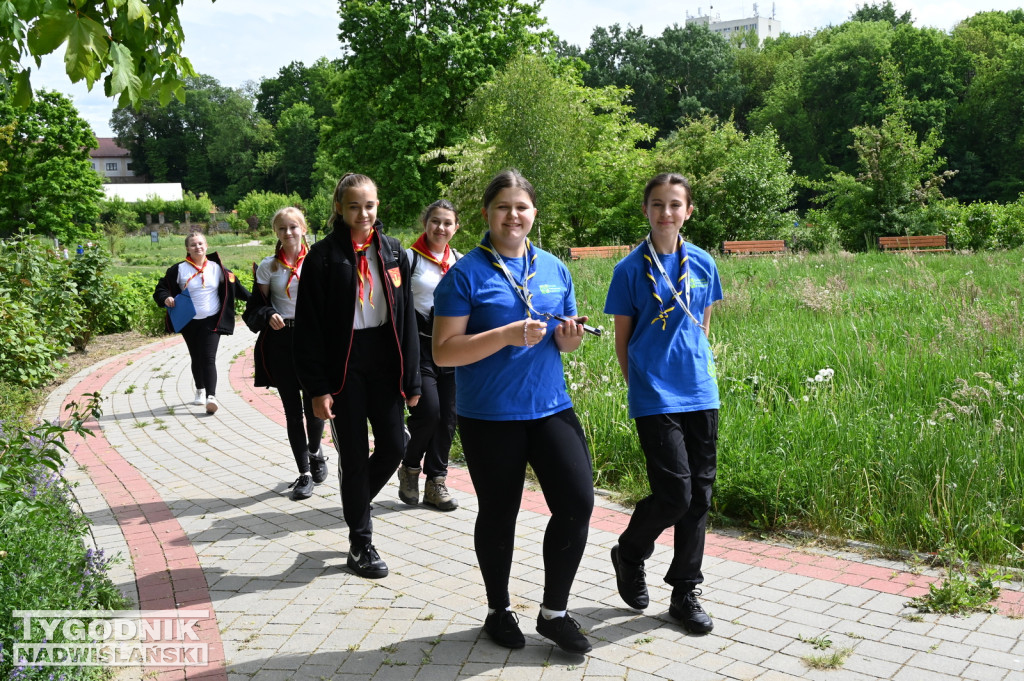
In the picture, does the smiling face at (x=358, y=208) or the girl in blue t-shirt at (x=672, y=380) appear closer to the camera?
the girl in blue t-shirt at (x=672, y=380)

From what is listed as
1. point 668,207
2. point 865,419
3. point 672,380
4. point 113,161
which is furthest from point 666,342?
point 113,161

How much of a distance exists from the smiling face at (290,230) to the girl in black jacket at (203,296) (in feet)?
10.5

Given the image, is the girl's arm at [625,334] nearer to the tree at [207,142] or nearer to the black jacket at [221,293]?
the black jacket at [221,293]

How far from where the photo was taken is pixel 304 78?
117438mm

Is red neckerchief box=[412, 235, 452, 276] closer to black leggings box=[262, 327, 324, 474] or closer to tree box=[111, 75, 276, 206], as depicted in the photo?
black leggings box=[262, 327, 324, 474]

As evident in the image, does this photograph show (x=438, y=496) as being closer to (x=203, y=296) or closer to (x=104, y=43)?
(x=104, y=43)

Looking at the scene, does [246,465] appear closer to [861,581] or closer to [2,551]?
[2,551]

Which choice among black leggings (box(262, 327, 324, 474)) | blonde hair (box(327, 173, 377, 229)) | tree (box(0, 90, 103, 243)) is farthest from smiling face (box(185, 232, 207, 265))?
tree (box(0, 90, 103, 243))

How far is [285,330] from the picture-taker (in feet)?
21.1

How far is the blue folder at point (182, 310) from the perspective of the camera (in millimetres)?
9570

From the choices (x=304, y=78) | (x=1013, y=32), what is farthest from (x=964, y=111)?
(x=304, y=78)

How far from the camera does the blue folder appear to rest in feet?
31.4

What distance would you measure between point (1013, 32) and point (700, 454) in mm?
70315

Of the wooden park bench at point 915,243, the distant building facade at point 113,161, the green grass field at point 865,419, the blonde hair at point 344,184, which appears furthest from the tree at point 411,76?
the distant building facade at point 113,161
